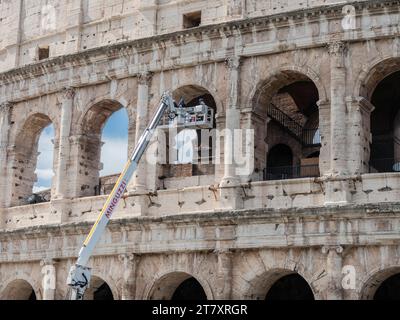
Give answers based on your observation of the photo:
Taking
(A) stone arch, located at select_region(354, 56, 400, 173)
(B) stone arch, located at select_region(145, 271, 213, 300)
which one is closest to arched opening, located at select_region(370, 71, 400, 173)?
(A) stone arch, located at select_region(354, 56, 400, 173)

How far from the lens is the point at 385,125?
19188mm

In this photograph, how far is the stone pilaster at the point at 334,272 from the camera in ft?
47.6

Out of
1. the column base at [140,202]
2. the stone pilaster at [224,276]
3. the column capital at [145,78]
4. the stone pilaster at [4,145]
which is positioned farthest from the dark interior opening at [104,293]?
the column capital at [145,78]

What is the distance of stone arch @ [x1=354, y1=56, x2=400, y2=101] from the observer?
50.4ft

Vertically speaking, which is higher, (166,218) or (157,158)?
(157,158)

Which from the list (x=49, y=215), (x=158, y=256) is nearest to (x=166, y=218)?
(x=158, y=256)

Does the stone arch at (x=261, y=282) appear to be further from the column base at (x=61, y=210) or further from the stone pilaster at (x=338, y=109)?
the column base at (x=61, y=210)

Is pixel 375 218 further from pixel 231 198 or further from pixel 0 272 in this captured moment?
pixel 0 272

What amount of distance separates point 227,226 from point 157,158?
2.54m

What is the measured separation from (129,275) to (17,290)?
12.9 ft

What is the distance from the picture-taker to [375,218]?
14.4 meters

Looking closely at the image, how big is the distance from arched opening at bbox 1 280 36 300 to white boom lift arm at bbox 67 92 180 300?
5819 mm

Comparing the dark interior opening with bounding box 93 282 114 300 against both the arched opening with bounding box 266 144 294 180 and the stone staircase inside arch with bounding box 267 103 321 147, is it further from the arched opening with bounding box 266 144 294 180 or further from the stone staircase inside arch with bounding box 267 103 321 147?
the stone staircase inside arch with bounding box 267 103 321 147
